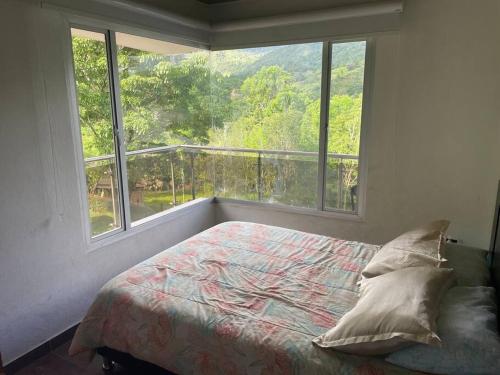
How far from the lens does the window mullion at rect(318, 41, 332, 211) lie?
10.2 ft

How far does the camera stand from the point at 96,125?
261cm

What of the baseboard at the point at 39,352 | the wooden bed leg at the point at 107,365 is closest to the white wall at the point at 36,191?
the baseboard at the point at 39,352

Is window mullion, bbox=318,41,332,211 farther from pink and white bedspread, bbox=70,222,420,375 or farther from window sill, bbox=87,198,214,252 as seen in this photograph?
window sill, bbox=87,198,214,252

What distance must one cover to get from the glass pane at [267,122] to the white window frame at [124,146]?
3.3 inches

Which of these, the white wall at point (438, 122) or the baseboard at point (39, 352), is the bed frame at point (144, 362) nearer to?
the baseboard at point (39, 352)

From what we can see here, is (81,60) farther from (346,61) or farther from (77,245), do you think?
(346,61)

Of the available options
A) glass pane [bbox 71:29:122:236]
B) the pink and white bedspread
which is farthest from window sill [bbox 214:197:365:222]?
glass pane [bbox 71:29:122:236]

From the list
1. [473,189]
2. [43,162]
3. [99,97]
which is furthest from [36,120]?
[473,189]

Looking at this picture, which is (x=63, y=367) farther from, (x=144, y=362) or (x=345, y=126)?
(x=345, y=126)

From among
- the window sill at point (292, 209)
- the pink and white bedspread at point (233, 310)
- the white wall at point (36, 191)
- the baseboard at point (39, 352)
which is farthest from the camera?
the window sill at point (292, 209)

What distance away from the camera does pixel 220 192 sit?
4.04 metres

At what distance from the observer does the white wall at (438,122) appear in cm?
260

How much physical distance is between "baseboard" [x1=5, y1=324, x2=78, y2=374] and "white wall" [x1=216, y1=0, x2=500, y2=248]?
102 inches

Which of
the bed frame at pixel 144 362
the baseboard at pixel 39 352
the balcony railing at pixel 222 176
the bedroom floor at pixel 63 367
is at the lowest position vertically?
the bedroom floor at pixel 63 367
